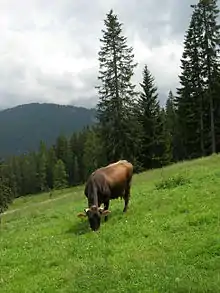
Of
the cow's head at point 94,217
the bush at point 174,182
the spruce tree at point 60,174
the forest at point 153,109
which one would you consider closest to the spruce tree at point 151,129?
the forest at point 153,109

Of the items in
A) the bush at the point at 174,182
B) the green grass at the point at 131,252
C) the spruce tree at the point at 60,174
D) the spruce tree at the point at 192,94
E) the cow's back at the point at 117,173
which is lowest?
the spruce tree at the point at 60,174

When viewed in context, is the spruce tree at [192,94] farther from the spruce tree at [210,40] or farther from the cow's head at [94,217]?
the cow's head at [94,217]

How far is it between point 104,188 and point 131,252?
19.7 feet

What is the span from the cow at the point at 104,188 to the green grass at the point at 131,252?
1.72 ft

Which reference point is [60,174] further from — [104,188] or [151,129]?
[104,188]

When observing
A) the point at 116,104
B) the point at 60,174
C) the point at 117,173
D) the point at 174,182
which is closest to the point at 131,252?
the point at 117,173

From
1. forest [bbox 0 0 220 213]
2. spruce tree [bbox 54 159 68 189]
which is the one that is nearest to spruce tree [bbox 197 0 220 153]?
forest [bbox 0 0 220 213]

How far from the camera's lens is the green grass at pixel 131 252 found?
10930 mm

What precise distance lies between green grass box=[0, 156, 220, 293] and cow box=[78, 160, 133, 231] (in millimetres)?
525

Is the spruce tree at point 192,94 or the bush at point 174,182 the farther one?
the spruce tree at point 192,94

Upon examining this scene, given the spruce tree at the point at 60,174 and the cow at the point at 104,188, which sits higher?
the cow at the point at 104,188

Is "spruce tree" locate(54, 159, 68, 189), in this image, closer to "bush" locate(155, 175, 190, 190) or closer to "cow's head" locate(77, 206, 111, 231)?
"bush" locate(155, 175, 190, 190)

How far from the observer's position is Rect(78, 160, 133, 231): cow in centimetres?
1744

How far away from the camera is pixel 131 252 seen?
13461 mm
